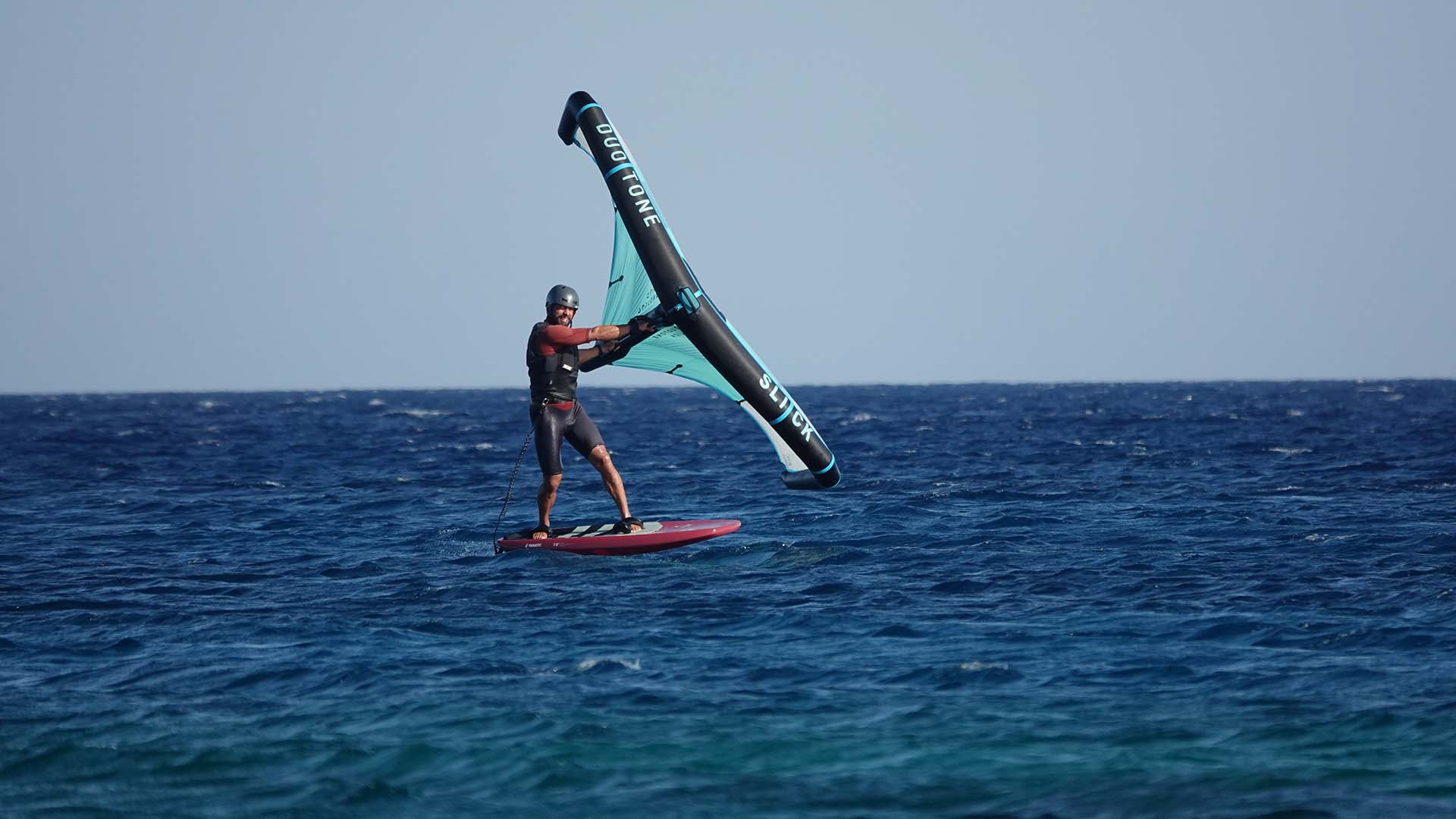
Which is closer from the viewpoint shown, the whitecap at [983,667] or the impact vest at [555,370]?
the whitecap at [983,667]

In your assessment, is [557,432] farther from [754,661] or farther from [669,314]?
[754,661]

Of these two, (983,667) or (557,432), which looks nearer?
(983,667)

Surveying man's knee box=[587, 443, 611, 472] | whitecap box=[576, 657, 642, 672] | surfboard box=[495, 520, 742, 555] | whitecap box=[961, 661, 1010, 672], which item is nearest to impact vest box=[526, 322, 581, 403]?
man's knee box=[587, 443, 611, 472]

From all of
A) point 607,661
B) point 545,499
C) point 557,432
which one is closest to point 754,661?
point 607,661

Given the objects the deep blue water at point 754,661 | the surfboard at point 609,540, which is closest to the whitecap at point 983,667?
the deep blue water at point 754,661

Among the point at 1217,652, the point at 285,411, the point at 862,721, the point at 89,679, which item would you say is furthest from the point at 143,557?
the point at 285,411

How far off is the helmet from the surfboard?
113 inches

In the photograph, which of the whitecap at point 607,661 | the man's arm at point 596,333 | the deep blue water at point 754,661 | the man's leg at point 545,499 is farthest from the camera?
the man's leg at point 545,499

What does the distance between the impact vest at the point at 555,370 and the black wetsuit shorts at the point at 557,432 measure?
A: 0.50 ft

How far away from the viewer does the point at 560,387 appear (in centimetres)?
1605

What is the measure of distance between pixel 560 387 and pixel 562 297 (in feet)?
3.44

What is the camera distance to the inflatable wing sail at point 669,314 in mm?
15570

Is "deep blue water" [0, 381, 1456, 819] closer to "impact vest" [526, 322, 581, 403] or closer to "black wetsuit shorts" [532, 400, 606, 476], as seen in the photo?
"black wetsuit shorts" [532, 400, 606, 476]

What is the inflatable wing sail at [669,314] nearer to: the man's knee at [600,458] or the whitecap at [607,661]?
the man's knee at [600,458]
